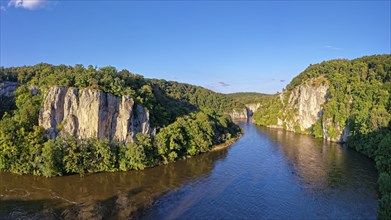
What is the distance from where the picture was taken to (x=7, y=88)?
6925 cm

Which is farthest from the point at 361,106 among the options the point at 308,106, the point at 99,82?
the point at 99,82

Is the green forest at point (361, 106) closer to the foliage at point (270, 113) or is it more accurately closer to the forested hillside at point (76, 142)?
the foliage at point (270, 113)

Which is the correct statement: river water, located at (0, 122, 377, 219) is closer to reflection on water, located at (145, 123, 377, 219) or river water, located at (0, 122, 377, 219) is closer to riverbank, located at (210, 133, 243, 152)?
reflection on water, located at (145, 123, 377, 219)

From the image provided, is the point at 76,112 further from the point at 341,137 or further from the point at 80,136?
the point at 341,137

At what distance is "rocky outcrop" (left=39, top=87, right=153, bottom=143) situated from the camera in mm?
55469

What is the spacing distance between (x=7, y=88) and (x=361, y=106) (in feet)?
333

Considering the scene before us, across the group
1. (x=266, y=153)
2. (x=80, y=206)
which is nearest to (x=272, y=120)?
(x=266, y=153)

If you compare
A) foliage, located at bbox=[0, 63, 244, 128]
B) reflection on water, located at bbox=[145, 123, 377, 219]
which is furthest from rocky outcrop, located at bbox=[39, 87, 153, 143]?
reflection on water, located at bbox=[145, 123, 377, 219]

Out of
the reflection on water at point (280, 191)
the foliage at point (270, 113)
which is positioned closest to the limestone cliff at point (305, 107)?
the foliage at point (270, 113)

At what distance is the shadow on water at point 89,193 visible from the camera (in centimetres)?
3884

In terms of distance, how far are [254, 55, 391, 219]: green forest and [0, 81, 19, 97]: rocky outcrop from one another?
241ft

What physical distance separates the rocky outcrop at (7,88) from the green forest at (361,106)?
73.6m

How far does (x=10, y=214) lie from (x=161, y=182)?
2232 cm

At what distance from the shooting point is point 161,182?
171ft
